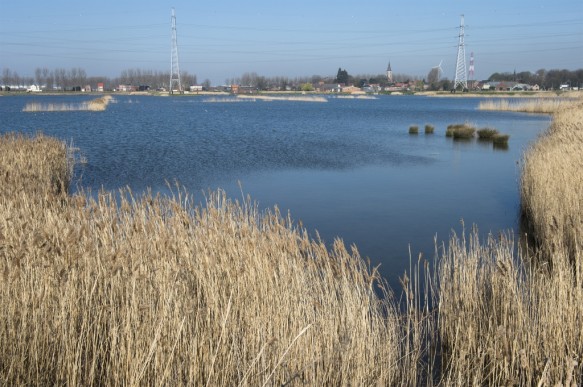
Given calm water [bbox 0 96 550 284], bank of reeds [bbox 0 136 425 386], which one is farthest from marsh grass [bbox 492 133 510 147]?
bank of reeds [bbox 0 136 425 386]

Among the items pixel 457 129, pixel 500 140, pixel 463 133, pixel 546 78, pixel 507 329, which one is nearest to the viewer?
pixel 507 329

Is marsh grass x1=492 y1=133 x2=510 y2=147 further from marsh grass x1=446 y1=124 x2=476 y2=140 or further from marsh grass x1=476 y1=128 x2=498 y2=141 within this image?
marsh grass x1=446 y1=124 x2=476 y2=140

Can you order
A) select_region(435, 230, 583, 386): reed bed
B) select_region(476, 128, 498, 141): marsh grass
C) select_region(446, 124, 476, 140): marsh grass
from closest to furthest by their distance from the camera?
1. select_region(435, 230, 583, 386): reed bed
2. select_region(476, 128, 498, 141): marsh grass
3. select_region(446, 124, 476, 140): marsh grass

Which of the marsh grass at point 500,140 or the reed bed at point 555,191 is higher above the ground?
the reed bed at point 555,191

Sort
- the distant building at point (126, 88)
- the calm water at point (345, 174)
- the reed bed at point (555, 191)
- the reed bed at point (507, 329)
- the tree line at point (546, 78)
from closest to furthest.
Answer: the reed bed at point (507, 329)
the reed bed at point (555, 191)
the calm water at point (345, 174)
the tree line at point (546, 78)
the distant building at point (126, 88)

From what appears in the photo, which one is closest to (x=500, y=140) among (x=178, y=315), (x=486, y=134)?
(x=486, y=134)

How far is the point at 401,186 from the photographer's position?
15.6 meters

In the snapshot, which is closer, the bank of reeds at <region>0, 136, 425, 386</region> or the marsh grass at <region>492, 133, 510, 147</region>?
the bank of reeds at <region>0, 136, 425, 386</region>

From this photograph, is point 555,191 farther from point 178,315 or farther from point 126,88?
point 126,88

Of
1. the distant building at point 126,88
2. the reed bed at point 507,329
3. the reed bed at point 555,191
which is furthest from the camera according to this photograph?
the distant building at point 126,88

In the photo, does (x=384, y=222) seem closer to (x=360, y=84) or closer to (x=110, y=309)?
(x=110, y=309)

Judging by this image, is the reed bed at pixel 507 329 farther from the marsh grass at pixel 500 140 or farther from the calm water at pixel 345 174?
the marsh grass at pixel 500 140

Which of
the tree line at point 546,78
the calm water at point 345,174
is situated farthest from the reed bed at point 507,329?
the tree line at point 546,78

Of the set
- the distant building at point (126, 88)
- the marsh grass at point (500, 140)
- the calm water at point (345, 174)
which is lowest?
the calm water at point (345, 174)
